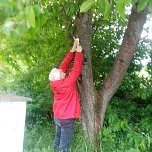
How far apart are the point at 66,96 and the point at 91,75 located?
0.73 m

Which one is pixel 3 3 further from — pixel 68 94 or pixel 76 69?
pixel 68 94

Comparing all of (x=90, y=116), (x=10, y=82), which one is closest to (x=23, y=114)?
(x=90, y=116)

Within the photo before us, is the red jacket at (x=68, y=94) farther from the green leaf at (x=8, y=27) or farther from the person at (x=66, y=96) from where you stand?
the green leaf at (x=8, y=27)

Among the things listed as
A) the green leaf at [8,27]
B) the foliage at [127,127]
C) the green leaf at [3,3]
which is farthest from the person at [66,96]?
the green leaf at [3,3]

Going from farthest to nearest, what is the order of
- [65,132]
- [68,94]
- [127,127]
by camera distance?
1. [127,127]
2. [65,132]
3. [68,94]

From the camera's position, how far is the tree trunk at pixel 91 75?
5820 millimetres

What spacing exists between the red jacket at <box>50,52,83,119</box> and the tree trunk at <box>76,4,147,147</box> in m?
0.38

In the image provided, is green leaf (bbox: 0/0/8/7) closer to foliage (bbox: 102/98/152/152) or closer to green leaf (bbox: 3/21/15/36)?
green leaf (bbox: 3/21/15/36)

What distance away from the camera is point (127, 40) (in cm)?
592

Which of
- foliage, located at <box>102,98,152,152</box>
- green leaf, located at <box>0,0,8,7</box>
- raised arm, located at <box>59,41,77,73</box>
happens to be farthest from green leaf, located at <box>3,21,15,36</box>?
foliage, located at <box>102,98,152,152</box>

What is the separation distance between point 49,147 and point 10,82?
288cm

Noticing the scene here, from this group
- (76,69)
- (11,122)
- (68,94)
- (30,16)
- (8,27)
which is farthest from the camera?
(68,94)

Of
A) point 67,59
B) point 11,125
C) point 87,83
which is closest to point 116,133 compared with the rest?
point 87,83

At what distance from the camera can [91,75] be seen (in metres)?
6.04
